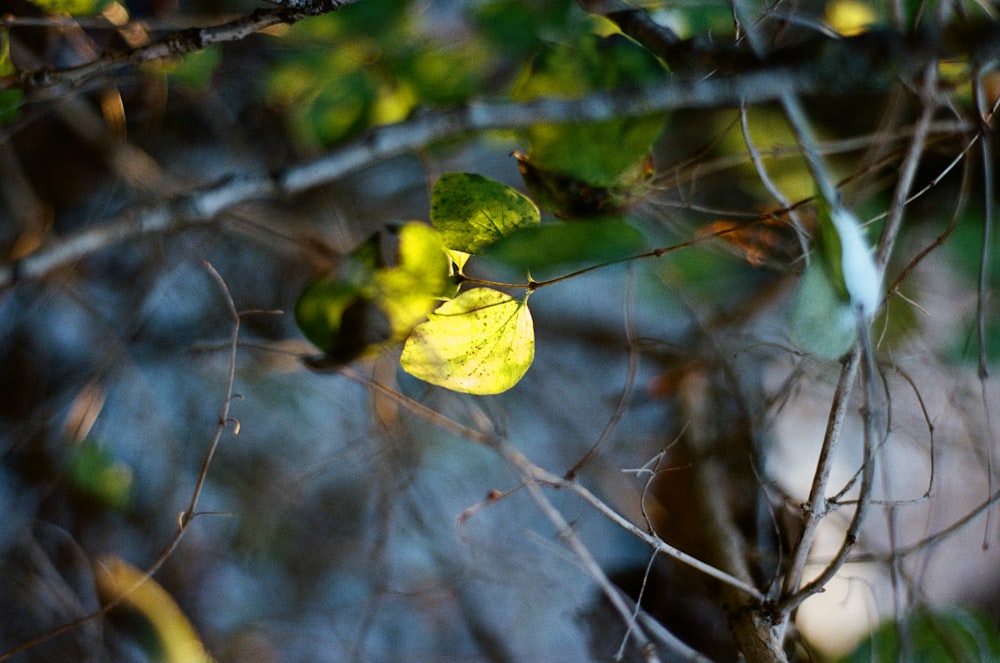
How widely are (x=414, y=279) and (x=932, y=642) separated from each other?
1.55 ft

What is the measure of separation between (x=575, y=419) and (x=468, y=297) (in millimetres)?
405

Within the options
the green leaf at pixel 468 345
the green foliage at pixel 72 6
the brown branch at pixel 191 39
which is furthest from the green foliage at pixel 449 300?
the green foliage at pixel 72 6

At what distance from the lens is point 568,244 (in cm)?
34

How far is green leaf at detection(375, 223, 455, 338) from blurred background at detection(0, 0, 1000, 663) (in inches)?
10.3

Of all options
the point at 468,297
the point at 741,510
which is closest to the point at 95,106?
the point at 468,297

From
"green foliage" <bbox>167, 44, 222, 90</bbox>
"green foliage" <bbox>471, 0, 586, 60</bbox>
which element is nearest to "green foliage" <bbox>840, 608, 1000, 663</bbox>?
"green foliage" <bbox>471, 0, 586, 60</bbox>

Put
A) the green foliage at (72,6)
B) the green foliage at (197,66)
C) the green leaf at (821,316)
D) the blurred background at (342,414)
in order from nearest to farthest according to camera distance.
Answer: the green leaf at (821,316) < the green foliage at (72,6) < the green foliage at (197,66) < the blurred background at (342,414)

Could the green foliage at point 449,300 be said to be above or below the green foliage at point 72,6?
below

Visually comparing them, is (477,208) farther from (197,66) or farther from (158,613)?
(158,613)

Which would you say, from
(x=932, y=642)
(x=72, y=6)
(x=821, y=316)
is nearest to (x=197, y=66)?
(x=72, y=6)

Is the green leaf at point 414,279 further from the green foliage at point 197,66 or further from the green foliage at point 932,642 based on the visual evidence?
the green foliage at point 932,642

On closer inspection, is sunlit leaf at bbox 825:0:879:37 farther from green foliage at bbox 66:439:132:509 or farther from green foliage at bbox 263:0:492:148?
green foliage at bbox 66:439:132:509

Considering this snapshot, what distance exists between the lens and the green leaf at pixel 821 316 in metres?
0.31

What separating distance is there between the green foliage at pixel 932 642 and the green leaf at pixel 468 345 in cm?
36
